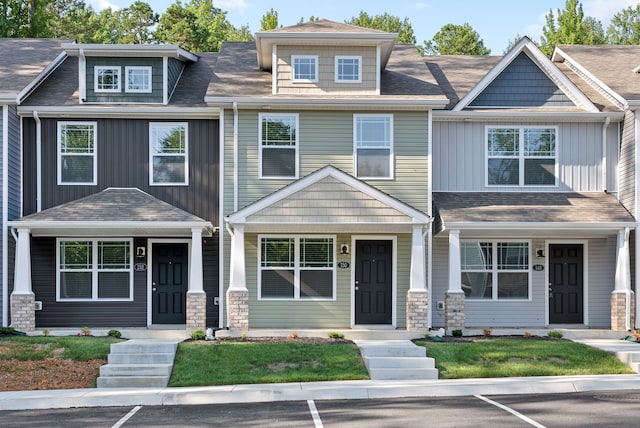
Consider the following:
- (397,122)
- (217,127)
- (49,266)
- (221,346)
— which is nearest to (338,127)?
(397,122)

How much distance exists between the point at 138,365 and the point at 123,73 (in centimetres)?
878

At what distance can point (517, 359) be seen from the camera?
16188 millimetres

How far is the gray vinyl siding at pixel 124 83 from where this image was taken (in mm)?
21172

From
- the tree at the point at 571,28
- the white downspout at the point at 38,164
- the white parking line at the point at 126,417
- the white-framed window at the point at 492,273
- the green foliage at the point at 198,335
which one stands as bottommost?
the white parking line at the point at 126,417

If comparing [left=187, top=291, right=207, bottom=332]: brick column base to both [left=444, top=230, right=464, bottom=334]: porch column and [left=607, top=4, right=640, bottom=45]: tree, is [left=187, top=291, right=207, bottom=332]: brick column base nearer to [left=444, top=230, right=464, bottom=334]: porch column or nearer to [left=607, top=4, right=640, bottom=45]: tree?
[left=444, top=230, right=464, bottom=334]: porch column

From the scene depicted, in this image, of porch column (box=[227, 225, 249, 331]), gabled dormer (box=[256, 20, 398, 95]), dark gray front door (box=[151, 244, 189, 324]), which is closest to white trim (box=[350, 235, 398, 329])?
porch column (box=[227, 225, 249, 331])

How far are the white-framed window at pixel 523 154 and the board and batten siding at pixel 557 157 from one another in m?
0.13

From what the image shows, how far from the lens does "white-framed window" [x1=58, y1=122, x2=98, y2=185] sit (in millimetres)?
20828

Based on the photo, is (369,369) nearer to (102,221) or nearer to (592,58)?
(102,221)

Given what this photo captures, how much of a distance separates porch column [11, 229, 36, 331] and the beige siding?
7038mm

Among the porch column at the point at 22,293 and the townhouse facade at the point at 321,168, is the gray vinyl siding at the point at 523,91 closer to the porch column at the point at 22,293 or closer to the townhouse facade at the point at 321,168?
the townhouse facade at the point at 321,168

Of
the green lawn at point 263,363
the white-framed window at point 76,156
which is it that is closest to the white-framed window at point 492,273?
the green lawn at point 263,363

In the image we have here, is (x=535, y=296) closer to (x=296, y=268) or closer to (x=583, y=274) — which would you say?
(x=583, y=274)

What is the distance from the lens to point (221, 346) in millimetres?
16859
